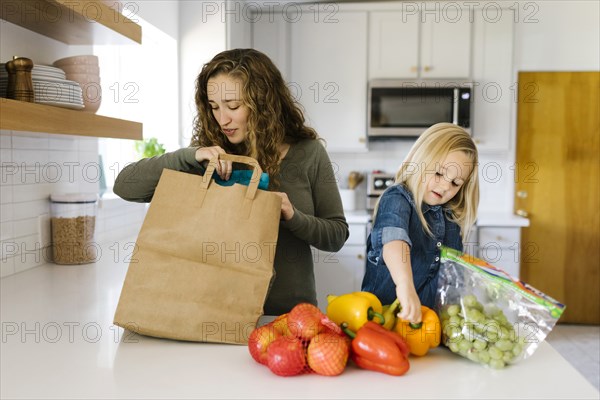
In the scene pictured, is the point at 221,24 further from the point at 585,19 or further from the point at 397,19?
the point at 585,19

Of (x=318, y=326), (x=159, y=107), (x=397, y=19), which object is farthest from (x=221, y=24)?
(x=318, y=326)

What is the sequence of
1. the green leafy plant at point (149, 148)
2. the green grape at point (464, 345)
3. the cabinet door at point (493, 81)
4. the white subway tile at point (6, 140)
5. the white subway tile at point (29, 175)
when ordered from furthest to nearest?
the cabinet door at point (493, 81) < the green leafy plant at point (149, 148) < the white subway tile at point (29, 175) < the white subway tile at point (6, 140) < the green grape at point (464, 345)

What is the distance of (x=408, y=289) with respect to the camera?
3.58ft

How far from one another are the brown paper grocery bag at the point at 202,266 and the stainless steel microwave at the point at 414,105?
2.58 m

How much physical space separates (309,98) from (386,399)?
3.06 meters

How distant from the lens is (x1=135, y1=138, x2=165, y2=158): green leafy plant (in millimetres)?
2896

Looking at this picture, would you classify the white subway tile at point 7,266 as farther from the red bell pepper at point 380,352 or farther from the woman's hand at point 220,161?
the red bell pepper at point 380,352

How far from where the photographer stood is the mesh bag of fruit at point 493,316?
985 mm

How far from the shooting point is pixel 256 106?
1.42 m

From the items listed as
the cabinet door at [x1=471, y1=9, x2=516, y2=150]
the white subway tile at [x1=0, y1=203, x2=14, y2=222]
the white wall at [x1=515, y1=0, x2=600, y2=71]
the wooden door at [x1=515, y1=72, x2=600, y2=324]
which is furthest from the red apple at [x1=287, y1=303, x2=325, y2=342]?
the white wall at [x1=515, y1=0, x2=600, y2=71]

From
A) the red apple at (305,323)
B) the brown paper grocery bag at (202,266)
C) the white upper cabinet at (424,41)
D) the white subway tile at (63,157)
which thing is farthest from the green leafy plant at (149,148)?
the red apple at (305,323)

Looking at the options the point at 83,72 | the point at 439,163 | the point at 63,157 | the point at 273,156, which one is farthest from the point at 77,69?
the point at 439,163

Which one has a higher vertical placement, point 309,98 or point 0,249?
point 309,98

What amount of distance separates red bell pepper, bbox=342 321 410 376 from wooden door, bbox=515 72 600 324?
10.6 feet
